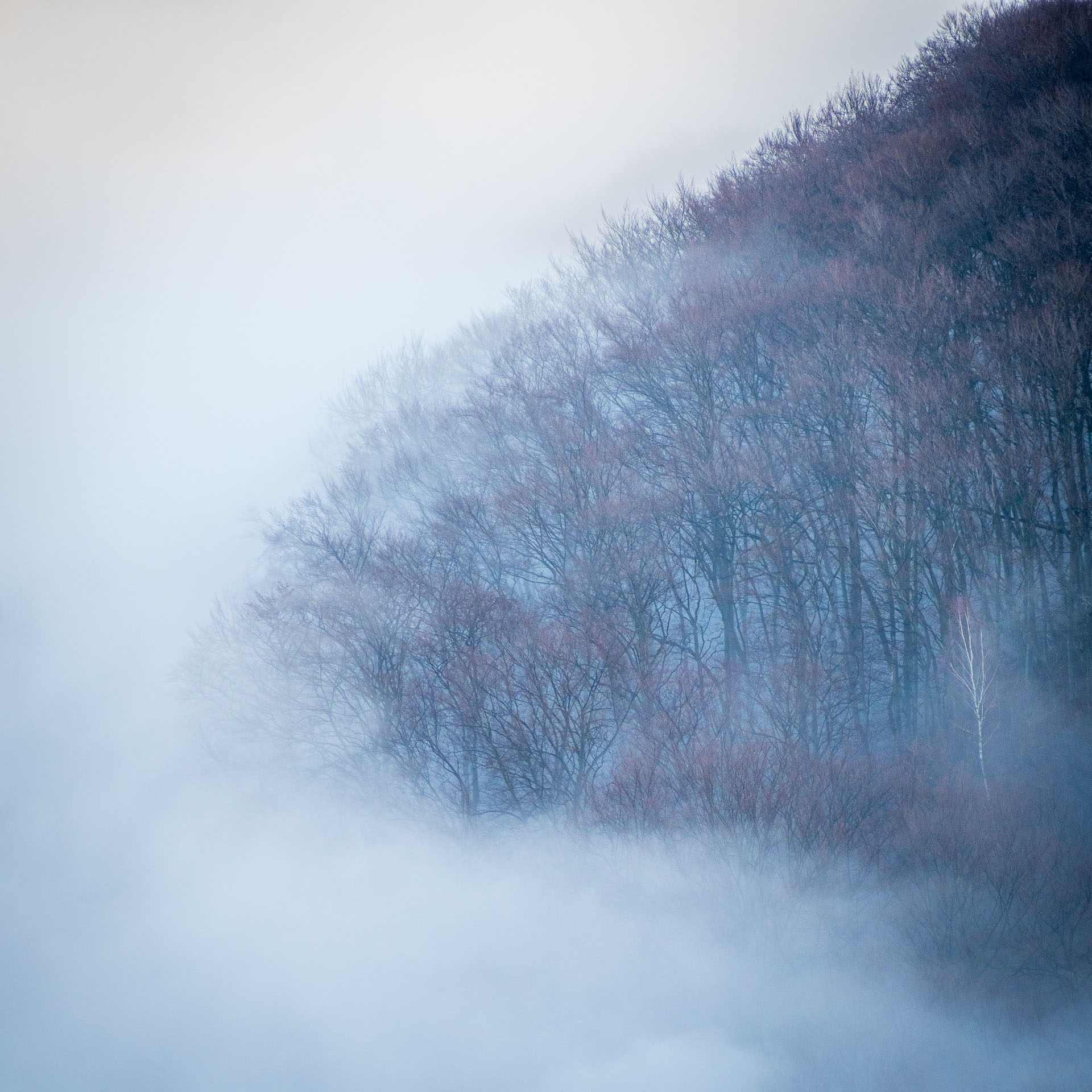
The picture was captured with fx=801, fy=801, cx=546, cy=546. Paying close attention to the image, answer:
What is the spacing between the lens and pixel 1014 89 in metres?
25.0

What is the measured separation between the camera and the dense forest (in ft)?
46.3

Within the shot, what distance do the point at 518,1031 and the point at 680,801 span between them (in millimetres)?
5574

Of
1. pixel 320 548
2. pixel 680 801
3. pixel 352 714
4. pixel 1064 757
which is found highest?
pixel 320 548

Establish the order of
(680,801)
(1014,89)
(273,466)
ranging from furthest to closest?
(273,466), (1014,89), (680,801)

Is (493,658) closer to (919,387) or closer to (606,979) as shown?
(606,979)

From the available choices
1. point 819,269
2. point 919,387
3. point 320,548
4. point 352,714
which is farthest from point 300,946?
point 819,269

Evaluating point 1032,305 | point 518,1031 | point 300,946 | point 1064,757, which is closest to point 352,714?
point 300,946

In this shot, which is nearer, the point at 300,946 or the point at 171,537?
the point at 300,946

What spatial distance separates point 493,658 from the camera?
1872cm

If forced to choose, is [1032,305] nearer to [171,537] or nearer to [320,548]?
[320,548]

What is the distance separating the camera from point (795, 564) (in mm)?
19922

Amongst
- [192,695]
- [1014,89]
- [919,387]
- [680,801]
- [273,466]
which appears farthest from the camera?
[273,466]

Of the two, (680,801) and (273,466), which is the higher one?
(273,466)

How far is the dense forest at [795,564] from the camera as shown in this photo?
14.1m
